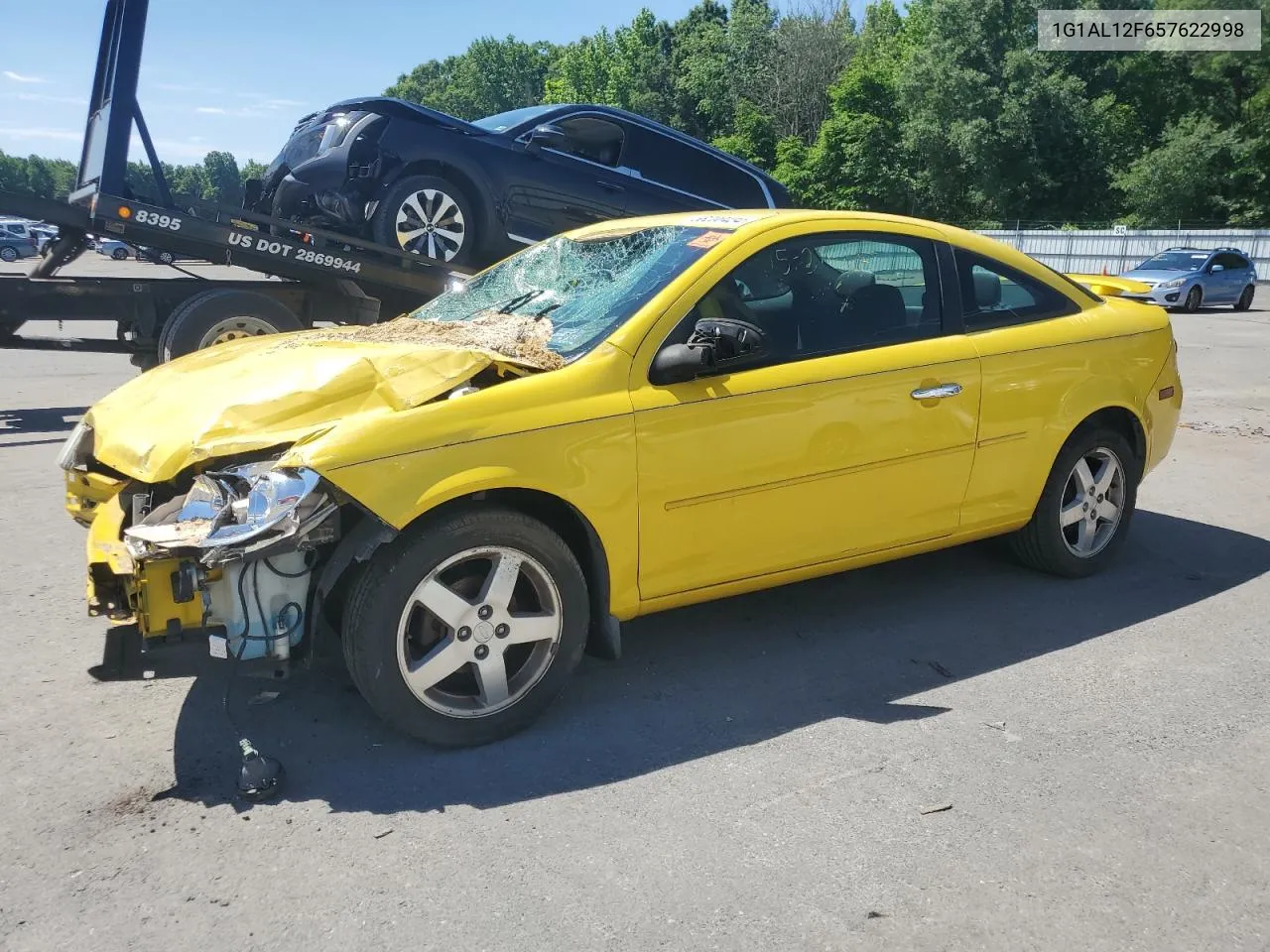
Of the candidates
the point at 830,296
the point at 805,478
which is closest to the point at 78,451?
the point at 805,478

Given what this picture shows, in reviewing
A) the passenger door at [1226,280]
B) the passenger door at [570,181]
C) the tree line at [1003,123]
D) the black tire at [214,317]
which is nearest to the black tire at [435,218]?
the passenger door at [570,181]

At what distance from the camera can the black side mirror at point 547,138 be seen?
909 cm

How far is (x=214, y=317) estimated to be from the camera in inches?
334

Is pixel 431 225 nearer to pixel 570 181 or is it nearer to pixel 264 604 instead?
pixel 570 181

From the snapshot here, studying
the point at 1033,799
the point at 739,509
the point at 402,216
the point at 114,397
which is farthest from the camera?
the point at 402,216

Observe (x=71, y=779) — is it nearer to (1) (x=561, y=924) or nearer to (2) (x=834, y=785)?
(1) (x=561, y=924)

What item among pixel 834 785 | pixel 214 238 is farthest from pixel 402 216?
pixel 834 785

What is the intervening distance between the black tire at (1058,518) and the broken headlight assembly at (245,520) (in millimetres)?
3204

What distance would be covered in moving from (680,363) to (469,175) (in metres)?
6.07

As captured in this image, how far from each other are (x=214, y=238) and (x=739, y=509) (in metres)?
6.07

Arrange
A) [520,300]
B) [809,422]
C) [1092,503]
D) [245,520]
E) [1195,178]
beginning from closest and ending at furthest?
[245,520] → [809,422] → [520,300] → [1092,503] → [1195,178]

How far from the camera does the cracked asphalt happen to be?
2586 millimetres

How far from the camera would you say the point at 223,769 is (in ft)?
10.7

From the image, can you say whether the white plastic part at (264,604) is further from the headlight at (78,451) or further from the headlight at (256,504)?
the headlight at (78,451)
